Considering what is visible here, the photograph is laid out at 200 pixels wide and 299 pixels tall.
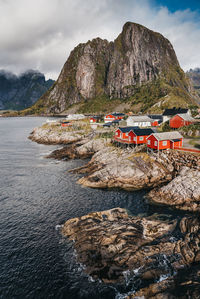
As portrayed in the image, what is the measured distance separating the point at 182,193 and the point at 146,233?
1257 centimetres

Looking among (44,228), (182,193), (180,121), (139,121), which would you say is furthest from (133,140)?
(139,121)

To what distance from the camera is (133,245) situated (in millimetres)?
21578

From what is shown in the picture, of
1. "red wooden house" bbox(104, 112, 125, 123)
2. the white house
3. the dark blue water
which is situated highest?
"red wooden house" bbox(104, 112, 125, 123)

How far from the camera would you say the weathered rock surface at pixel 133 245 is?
1920 centimetres

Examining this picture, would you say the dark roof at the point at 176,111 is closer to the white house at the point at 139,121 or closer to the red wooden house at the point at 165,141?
the white house at the point at 139,121

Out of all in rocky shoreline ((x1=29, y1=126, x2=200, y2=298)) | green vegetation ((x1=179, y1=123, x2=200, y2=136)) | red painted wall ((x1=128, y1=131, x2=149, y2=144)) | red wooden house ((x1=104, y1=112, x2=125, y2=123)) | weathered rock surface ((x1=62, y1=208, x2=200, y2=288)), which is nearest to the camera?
rocky shoreline ((x1=29, y1=126, x2=200, y2=298))

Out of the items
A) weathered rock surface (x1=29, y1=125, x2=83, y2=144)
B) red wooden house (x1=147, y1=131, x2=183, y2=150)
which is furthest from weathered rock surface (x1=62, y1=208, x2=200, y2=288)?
weathered rock surface (x1=29, y1=125, x2=83, y2=144)

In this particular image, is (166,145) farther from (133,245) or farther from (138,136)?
(133,245)

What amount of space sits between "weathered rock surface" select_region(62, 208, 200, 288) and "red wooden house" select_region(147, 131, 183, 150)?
2392 centimetres

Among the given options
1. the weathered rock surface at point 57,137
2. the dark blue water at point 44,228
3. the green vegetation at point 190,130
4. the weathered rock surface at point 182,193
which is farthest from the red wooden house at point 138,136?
the weathered rock surface at point 57,137

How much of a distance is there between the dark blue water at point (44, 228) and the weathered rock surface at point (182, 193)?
3.46m

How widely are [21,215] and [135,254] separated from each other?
19.6 meters

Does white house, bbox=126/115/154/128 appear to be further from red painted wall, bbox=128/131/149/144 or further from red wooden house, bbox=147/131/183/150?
red wooden house, bbox=147/131/183/150

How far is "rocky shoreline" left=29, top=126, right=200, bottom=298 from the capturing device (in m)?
18.8
